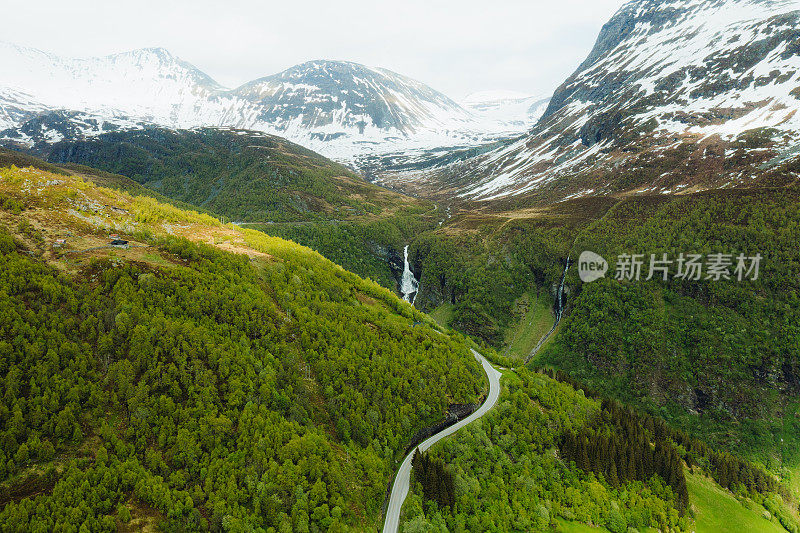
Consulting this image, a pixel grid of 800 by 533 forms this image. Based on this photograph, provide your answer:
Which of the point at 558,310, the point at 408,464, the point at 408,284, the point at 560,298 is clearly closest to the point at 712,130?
the point at 560,298

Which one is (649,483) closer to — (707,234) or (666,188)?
(707,234)

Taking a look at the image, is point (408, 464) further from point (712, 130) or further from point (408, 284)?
point (712, 130)

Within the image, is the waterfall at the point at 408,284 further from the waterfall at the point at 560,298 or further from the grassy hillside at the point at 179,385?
the grassy hillside at the point at 179,385

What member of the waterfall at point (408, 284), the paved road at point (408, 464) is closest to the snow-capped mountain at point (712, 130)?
the waterfall at point (408, 284)

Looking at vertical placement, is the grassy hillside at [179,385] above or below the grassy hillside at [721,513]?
above

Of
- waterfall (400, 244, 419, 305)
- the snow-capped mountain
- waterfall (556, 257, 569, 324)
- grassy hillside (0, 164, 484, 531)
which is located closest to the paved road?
grassy hillside (0, 164, 484, 531)

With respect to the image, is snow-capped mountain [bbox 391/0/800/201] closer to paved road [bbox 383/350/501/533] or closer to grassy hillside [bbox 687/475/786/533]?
grassy hillside [bbox 687/475/786/533]

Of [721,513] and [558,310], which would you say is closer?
[721,513]
